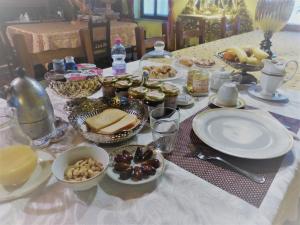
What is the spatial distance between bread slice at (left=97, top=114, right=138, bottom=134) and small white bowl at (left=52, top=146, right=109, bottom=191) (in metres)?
0.10

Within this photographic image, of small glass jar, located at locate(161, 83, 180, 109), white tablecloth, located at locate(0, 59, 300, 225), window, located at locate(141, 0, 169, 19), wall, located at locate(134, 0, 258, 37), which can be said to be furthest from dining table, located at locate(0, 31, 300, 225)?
window, located at locate(141, 0, 169, 19)

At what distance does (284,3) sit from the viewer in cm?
A: 118

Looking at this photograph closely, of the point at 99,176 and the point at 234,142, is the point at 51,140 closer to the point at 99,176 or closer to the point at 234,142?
the point at 99,176

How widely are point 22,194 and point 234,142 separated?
481 millimetres

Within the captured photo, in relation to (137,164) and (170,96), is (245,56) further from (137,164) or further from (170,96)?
(137,164)

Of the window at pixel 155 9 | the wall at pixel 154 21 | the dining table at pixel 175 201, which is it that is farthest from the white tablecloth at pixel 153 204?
the window at pixel 155 9

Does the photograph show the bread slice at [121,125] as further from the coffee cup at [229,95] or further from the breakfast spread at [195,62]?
the breakfast spread at [195,62]

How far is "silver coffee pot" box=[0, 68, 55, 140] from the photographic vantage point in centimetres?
55

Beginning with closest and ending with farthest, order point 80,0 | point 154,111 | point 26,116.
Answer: point 26,116 < point 154,111 < point 80,0

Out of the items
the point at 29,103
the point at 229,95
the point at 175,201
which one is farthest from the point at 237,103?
the point at 29,103

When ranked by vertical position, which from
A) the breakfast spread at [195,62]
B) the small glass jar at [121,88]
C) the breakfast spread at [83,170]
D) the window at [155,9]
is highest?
the window at [155,9]

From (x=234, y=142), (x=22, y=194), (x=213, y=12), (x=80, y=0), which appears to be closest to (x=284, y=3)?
(x=234, y=142)

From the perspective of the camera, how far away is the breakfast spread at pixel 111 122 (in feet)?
1.98

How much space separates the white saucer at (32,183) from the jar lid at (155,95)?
31cm
